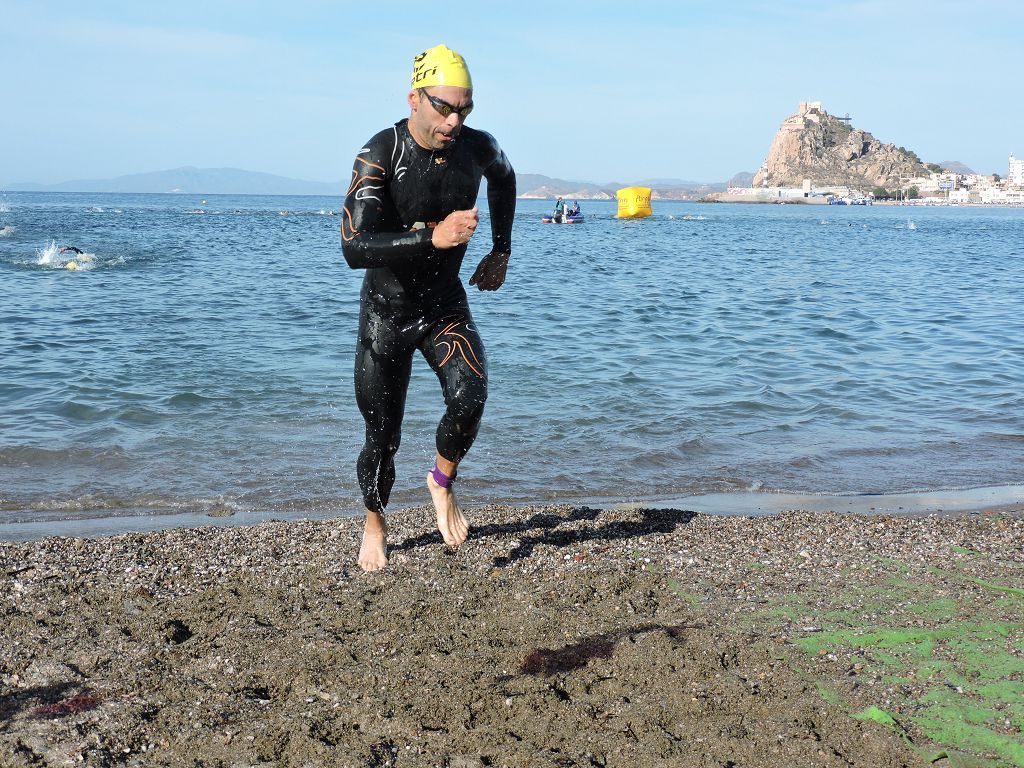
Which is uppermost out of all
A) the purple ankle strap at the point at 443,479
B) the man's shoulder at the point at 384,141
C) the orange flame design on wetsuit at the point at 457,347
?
the man's shoulder at the point at 384,141

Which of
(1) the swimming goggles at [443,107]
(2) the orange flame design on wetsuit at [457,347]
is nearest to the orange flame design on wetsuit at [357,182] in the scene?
(1) the swimming goggles at [443,107]

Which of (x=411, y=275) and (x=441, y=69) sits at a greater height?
(x=441, y=69)

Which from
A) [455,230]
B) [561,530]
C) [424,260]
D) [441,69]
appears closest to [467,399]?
[424,260]

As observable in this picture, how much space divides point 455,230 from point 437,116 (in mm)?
694

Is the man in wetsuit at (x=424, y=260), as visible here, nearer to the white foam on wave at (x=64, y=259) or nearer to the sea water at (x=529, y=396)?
the sea water at (x=529, y=396)

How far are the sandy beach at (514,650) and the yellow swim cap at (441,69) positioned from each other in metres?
2.76

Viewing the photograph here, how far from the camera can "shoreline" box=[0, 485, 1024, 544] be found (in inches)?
298

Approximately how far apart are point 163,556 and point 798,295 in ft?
79.4

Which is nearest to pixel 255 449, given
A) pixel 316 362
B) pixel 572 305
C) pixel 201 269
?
pixel 316 362

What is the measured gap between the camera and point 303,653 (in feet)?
14.6

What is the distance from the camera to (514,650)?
4.53 m

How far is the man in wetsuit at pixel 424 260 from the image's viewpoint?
15.9 feet

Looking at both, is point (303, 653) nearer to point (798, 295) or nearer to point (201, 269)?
point (798, 295)

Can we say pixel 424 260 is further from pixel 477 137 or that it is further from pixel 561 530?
pixel 561 530
